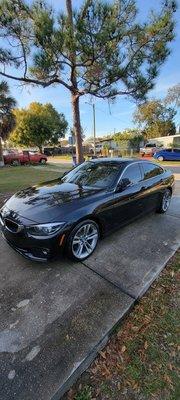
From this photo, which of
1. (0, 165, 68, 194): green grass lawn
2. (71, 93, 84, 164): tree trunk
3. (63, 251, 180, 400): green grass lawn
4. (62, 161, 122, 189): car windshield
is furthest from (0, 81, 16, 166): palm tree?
(63, 251, 180, 400): green grass lawn

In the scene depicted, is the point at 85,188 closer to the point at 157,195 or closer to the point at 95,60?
the point at 157,195

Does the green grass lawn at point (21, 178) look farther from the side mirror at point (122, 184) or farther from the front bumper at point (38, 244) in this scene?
the front bumper at point (38, 244)

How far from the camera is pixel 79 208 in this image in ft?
10.3

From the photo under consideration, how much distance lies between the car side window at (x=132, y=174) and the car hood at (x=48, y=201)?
697 millimetres

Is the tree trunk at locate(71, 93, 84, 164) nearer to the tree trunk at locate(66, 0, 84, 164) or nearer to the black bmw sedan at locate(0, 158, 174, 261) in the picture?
the tree trunk at locate(66, 0, 84, 164)

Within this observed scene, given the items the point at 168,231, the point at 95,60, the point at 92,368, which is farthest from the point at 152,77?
the point at 92,368

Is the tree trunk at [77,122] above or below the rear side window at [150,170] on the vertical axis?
above

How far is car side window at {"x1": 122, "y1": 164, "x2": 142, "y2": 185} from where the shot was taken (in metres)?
4.05

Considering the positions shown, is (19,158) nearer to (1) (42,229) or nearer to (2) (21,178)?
(2) (21,178)

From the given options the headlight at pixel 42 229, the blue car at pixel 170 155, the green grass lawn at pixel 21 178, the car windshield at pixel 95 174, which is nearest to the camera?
the headlight at pixel 42 229

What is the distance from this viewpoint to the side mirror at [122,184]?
12.4 ft

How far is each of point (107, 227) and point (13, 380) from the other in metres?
2.18

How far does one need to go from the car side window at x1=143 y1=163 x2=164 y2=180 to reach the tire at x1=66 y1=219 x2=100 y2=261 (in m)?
1.77

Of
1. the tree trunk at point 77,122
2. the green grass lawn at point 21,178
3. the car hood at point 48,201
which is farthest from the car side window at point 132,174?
the tree trunk at point 77,122
